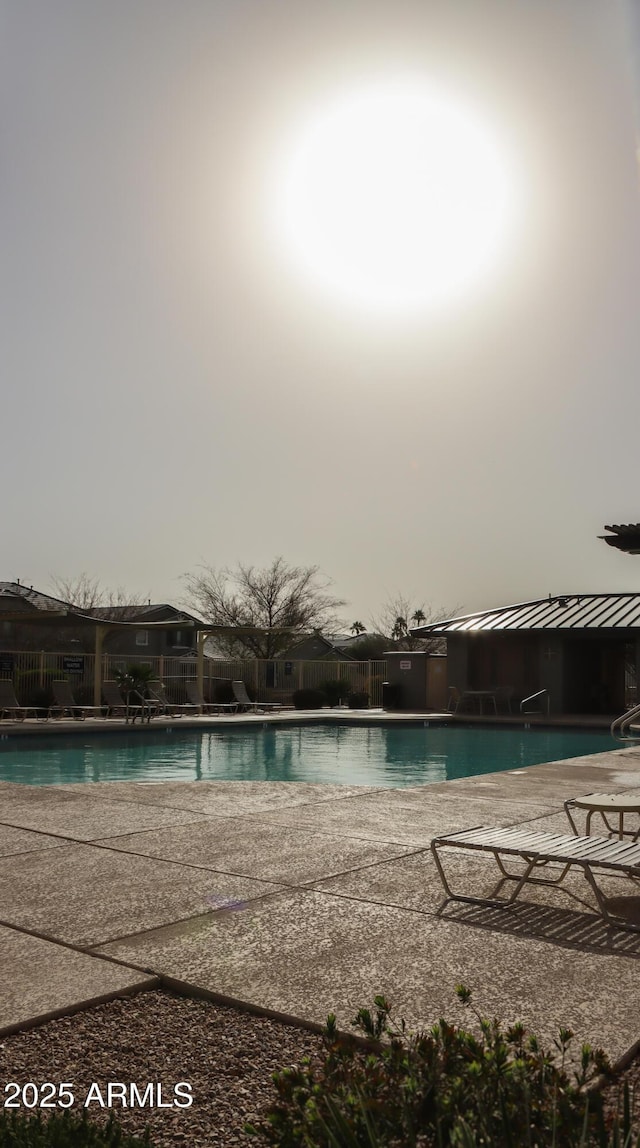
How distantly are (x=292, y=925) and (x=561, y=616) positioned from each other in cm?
2252

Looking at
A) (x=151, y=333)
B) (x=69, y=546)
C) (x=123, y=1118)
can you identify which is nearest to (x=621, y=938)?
(x=123, y=1118)

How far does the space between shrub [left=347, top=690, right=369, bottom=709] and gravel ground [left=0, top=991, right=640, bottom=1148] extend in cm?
2605

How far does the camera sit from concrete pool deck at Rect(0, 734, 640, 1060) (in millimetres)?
3365

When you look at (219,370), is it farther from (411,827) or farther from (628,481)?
Result: (411,827)

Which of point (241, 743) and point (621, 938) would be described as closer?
point (621, 938)

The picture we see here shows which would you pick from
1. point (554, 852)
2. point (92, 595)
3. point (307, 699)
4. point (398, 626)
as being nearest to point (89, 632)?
point (92, 595)

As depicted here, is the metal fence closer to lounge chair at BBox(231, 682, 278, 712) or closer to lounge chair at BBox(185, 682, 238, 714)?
lounge chair at BBox(185, 682, 238, 714)

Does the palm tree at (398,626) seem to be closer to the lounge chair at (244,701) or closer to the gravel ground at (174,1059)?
the lounge chair at (244,701)

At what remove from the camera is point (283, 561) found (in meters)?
45.0

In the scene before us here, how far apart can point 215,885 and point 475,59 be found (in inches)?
319

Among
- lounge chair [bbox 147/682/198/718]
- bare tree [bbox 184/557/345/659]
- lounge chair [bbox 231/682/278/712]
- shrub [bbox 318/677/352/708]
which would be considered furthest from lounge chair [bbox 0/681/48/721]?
bare tree [bbox 184/557/345/659]

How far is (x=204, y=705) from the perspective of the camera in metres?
24.6

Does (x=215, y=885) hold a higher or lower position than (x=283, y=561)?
lower

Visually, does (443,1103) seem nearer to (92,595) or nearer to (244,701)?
(244,701)
